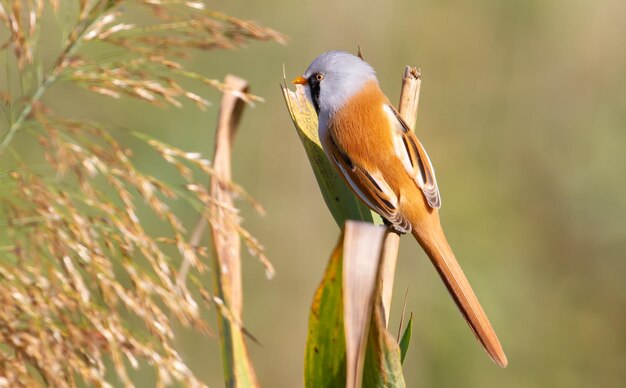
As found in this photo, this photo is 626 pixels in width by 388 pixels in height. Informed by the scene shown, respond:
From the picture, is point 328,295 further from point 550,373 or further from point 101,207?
point 550,373

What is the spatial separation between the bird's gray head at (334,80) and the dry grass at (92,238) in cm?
63

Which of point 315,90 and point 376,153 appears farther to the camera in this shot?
point 315,90

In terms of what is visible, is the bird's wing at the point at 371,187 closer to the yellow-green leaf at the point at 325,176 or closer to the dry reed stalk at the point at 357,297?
the yellow-green leaf at the point at 325,176

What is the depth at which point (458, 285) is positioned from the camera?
1.93 m

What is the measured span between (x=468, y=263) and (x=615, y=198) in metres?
0.70

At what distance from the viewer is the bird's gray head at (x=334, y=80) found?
7.88ft

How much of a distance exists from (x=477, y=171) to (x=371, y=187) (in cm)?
169

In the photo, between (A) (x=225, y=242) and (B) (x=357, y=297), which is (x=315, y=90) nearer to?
(A) (x=225, y=242)

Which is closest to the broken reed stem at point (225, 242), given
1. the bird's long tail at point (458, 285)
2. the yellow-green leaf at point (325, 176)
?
the yellow-green leaf at point (325, 176)

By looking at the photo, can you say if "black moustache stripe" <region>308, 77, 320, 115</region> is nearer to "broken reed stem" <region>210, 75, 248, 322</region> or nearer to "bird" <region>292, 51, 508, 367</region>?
"bird" <region>292, 51, 508, 367</region>

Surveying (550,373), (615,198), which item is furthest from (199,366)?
(615,198)

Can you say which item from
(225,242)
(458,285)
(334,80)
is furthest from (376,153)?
(225,242)

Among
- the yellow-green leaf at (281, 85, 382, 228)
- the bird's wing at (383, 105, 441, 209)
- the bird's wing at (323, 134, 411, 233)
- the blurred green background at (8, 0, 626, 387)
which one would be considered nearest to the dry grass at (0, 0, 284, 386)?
the yellow-green leaf at (281, 85, 382, 228)

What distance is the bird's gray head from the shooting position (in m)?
2.40
